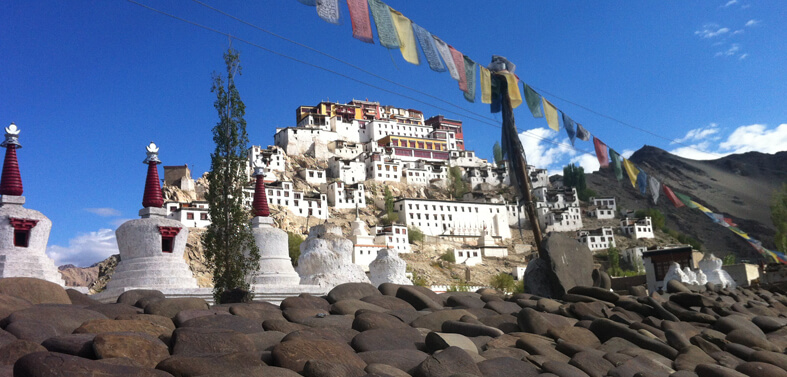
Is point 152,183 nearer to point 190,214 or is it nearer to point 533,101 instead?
point 533,101

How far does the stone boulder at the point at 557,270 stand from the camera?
934 cm

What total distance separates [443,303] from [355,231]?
5219 cm

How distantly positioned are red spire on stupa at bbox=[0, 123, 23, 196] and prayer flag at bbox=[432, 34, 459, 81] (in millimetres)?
10739

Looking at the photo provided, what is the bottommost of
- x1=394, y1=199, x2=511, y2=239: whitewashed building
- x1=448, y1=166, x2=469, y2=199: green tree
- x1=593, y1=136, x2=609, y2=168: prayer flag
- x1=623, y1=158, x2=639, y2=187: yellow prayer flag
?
x1=623, y1=158, x2=639, y2=187: yellow prayer flag

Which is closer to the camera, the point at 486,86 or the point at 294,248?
the point at 486,86

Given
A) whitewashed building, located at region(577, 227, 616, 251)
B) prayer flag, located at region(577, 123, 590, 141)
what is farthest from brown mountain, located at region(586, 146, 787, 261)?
prayer flag, located at region(577, 123, 590, 141)

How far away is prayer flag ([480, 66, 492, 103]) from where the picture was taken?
39.8 ft

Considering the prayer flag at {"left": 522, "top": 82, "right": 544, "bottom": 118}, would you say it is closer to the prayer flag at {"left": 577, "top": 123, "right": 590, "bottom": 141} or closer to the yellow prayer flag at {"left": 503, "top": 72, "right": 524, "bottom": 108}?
the yellow prayer flag at {"left": 503, "top": 72, "right": 524, "bottom": 108}

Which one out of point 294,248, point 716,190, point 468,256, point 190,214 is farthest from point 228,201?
point 716,190

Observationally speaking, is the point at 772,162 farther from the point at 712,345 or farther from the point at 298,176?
the point at 712,345

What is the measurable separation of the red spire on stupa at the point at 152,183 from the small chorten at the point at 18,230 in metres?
2.33

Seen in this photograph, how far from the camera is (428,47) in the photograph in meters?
10.9

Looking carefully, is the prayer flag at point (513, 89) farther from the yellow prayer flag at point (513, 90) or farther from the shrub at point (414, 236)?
the shrub at point (414, 236)

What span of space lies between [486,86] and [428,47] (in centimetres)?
190
